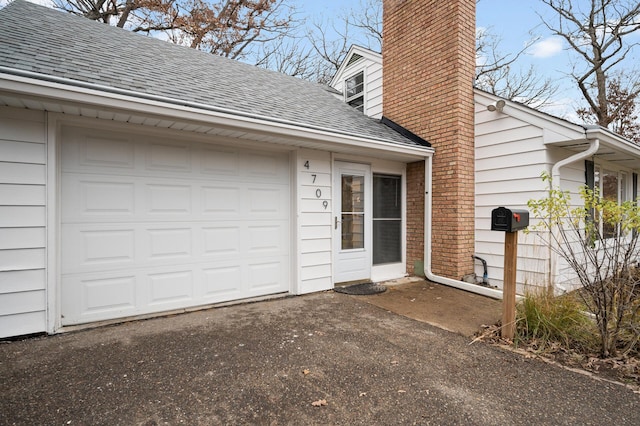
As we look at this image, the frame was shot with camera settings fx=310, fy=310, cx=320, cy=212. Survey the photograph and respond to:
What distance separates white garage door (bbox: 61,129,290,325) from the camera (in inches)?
134

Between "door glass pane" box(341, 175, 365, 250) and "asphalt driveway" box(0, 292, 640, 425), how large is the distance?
212 centimetres

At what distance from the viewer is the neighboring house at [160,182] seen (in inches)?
120

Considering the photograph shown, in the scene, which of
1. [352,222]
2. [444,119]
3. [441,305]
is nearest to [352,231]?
[352,222]

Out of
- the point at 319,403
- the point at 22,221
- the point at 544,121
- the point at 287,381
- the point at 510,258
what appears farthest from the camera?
the point at 544,121

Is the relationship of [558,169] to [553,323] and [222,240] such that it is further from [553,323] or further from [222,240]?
[222,240]

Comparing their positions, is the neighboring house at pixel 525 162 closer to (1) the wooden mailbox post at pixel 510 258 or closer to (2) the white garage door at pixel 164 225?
(1) the wooden mailbox post at pixel 510 258

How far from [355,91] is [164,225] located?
607 cm

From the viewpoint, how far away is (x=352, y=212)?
214 inches

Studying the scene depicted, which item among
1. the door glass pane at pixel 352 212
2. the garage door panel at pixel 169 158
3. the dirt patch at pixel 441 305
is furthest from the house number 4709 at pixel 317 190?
the garage door panel at pixel 169 158

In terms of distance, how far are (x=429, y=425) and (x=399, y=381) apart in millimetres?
488

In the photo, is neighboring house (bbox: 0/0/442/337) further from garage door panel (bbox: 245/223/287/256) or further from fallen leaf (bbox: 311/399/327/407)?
fallen leaf (bbox: 311/399/327/407)

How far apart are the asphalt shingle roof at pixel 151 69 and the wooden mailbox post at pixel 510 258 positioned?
Result: 244 cm

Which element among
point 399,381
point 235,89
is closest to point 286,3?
point 235,89

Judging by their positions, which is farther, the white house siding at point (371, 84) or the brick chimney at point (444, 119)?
the white house siding at point (371, 84)
